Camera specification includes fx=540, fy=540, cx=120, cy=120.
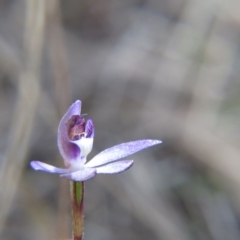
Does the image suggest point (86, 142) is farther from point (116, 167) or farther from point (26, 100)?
point (26, 100)

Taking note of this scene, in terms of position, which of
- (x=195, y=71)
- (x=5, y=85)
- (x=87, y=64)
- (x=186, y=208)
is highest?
(x=195, y=71)

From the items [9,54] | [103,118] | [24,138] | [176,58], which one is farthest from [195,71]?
[24,138]

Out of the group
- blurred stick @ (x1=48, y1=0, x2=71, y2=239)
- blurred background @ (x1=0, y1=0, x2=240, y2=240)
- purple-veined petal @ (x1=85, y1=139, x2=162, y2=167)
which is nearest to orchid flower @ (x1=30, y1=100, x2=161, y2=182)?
purple-veined petal @ (x1=85, y1=139, x2=162, y2=167)

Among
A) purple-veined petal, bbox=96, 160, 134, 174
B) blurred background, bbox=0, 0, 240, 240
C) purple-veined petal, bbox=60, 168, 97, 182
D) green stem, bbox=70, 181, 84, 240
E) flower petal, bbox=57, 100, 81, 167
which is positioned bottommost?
blurred background, bbox=0, 0, 240, 240

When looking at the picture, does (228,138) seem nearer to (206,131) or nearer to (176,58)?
(206,131)

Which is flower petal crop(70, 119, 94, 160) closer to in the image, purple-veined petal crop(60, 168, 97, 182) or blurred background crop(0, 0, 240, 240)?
purple-veined petal crop(60, 168, 97, 182)

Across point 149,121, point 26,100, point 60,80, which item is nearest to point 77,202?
point 26,100
